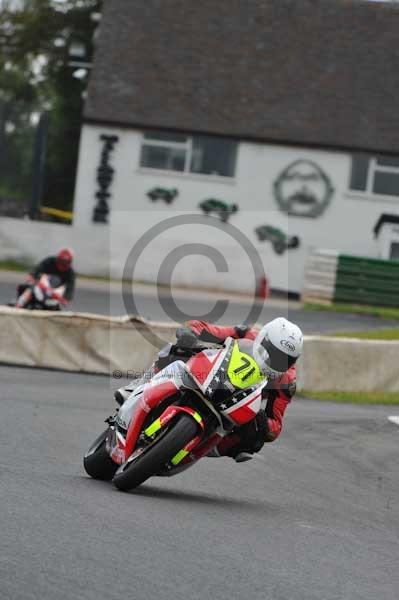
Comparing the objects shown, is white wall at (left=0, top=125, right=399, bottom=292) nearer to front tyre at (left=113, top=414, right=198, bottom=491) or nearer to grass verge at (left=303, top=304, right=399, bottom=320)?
grass verge at (left=303, top=304, right=399, bottom=320)

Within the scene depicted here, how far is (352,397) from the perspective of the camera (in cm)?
1705

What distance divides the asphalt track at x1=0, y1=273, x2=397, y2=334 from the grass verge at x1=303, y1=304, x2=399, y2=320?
0.48 meters

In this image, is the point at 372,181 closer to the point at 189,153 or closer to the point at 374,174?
the point at 374,174

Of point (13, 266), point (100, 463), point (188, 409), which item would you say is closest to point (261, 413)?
point (188, 409)

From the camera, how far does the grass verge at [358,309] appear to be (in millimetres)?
32350

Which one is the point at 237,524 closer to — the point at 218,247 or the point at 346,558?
the point at 346,558

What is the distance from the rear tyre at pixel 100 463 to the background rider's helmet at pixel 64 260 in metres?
11.7

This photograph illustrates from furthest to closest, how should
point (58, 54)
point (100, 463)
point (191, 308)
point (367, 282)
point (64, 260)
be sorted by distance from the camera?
point (58, 54), point (367, 282), point (191, 308), point (64, 260), point (100, 463)

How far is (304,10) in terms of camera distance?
133 feet

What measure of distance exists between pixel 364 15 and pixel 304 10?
76.1 inches

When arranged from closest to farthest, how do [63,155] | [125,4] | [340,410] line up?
[340,410], [125,4], [63,155]

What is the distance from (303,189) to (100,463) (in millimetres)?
30155

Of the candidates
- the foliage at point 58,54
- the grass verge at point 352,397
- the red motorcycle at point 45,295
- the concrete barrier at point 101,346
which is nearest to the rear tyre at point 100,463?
the concrete barrier at point 101,346

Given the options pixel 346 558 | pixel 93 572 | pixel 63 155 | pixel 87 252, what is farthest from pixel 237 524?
pixel 63 155
